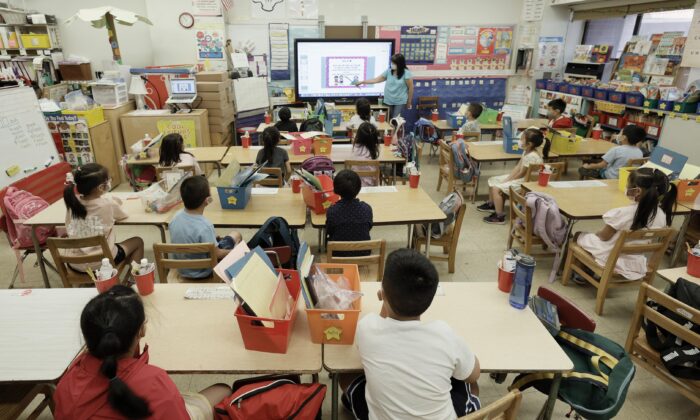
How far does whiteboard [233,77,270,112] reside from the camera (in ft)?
21.9

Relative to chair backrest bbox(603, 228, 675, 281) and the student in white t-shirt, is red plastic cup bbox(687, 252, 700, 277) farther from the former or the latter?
the student in white t-shirt

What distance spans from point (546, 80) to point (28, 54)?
866 cm

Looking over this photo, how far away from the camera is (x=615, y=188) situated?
147 inches

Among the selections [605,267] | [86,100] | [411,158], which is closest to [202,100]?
[86,100]

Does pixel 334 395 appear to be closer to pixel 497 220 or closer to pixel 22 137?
pixel 497 220

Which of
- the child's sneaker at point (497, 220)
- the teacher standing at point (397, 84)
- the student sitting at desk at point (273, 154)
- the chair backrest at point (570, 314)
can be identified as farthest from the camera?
the teacher standing at point (397, 84)

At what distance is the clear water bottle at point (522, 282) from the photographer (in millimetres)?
1859

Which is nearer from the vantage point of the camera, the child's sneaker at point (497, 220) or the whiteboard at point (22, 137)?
the whiteboard at point (22, 137)

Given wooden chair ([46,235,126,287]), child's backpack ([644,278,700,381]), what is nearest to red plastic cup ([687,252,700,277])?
child's backpack ([644,278,700,381])

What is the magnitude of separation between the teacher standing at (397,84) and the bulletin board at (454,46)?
1.35 m

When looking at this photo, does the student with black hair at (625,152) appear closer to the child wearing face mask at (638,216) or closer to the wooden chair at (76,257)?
the child wearing face mask at (638,216)

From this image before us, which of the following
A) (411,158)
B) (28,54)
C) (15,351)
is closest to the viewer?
(15,351)

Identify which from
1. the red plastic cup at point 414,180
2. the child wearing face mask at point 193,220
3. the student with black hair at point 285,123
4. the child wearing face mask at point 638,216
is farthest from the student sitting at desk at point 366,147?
the child wearing face mask at point 638,216

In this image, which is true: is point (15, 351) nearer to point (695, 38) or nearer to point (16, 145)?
point (16, 145)
